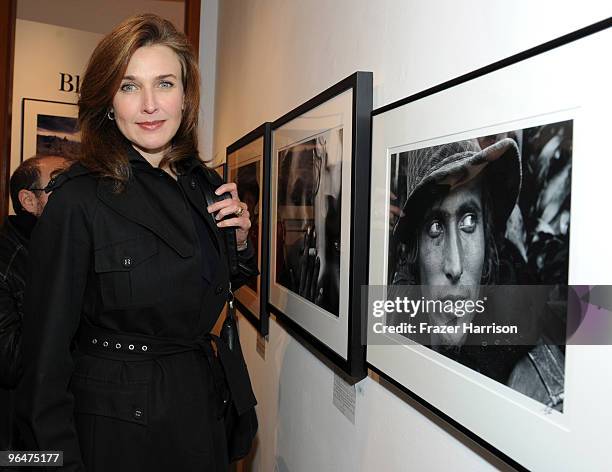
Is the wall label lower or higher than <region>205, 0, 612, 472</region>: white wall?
higher

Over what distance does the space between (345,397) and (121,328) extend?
55 cm

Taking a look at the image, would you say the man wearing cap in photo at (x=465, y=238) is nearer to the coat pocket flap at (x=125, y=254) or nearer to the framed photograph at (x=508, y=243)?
the framed photograph at (x=508, y=243)

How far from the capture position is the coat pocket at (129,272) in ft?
4.55

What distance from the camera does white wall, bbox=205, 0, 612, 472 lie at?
82 centimetres

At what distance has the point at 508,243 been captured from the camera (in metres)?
0.73

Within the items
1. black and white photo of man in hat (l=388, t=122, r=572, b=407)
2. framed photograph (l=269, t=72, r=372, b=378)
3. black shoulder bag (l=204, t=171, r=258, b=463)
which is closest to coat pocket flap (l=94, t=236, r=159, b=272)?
black shoulder bag (l=204, t=171, r=258, b=463)

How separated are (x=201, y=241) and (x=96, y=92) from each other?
0.44 metres

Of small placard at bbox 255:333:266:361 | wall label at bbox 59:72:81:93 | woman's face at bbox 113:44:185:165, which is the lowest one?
small placard at bbox 255:333:266:361

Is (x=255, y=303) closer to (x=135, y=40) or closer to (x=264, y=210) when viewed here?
(x=264, y=210)

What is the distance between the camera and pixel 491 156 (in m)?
0.78

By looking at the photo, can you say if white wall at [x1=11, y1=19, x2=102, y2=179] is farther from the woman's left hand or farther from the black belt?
the black belt

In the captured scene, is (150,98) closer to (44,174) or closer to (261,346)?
(44,174)

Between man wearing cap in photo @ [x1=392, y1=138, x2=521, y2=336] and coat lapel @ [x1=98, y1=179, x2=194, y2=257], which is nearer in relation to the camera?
man wearing cap in photo @ [x1=392, y1=138, x2=521, y2=336]

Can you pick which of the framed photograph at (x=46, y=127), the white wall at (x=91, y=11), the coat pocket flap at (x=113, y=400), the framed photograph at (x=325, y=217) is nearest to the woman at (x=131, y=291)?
the coat pocket flap at (x=113, y=400)
